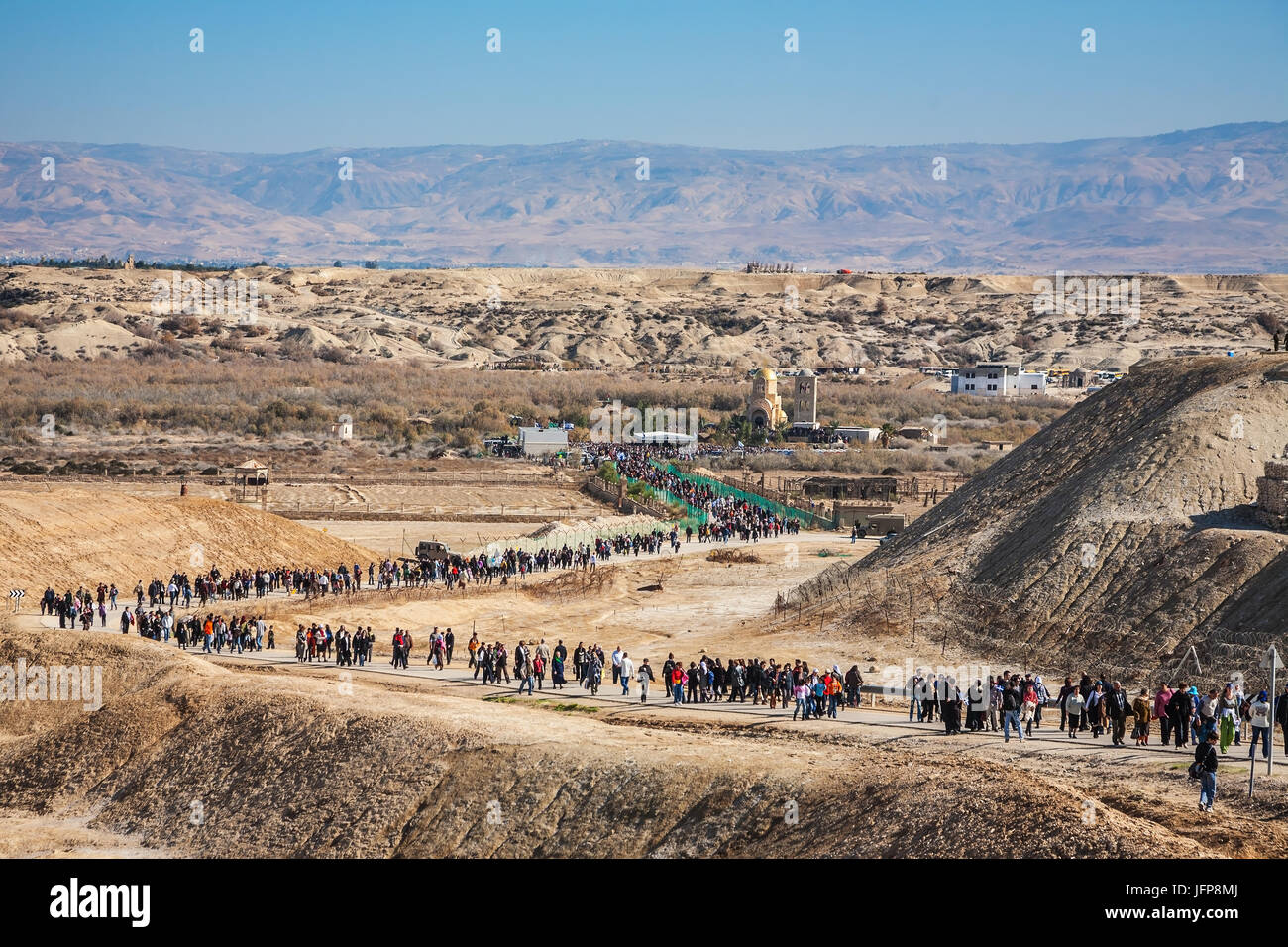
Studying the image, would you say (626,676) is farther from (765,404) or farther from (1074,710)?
(765,404)

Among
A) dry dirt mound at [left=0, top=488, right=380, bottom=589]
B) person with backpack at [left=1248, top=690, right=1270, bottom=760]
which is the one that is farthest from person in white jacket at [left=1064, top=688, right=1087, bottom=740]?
dry dirt mound at [left=0, top=488, right=380, bottom=589]

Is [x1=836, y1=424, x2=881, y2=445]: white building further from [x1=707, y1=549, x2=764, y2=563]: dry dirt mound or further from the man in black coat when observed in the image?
the man in black coat

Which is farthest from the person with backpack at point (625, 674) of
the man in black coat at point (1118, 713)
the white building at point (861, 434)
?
the white building at point (861, 434)

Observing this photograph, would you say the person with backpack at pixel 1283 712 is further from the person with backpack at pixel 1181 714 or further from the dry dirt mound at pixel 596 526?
the dry dirt mound at pixel 596 526

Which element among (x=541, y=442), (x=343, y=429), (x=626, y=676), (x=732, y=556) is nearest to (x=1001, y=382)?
(x=541, y=442)
